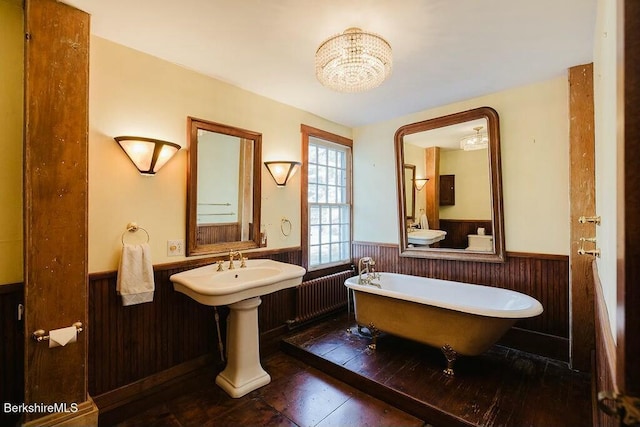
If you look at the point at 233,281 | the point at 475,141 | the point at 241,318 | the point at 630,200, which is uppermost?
the point at 475,141

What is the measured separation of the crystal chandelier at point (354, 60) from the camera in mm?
1668

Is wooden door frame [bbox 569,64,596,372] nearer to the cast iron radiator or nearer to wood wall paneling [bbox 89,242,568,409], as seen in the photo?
wood wall paneling [bbox 89,242,568,409]

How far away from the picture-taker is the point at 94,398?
1.87m

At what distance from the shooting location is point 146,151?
79.2 inches

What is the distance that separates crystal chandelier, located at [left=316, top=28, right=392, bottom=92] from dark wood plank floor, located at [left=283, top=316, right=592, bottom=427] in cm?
217

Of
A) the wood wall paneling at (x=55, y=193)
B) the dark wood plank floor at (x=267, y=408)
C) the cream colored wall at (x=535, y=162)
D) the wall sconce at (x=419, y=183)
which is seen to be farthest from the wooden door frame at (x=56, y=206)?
the cream colored wall at (x=535, y=162)

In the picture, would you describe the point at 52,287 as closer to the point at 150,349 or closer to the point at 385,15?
the point at 150,349

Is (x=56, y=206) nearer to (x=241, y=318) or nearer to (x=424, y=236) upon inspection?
(x=241, y=318)

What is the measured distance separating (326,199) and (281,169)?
92 cm

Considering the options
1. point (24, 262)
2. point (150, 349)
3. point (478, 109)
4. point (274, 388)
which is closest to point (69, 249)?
point (24, 262)

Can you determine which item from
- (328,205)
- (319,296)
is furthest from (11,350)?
(328,205)

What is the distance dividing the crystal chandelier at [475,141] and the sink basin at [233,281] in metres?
2.22

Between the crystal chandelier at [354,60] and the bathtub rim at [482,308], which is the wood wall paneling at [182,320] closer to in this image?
the bathtub rim at [482,308]
